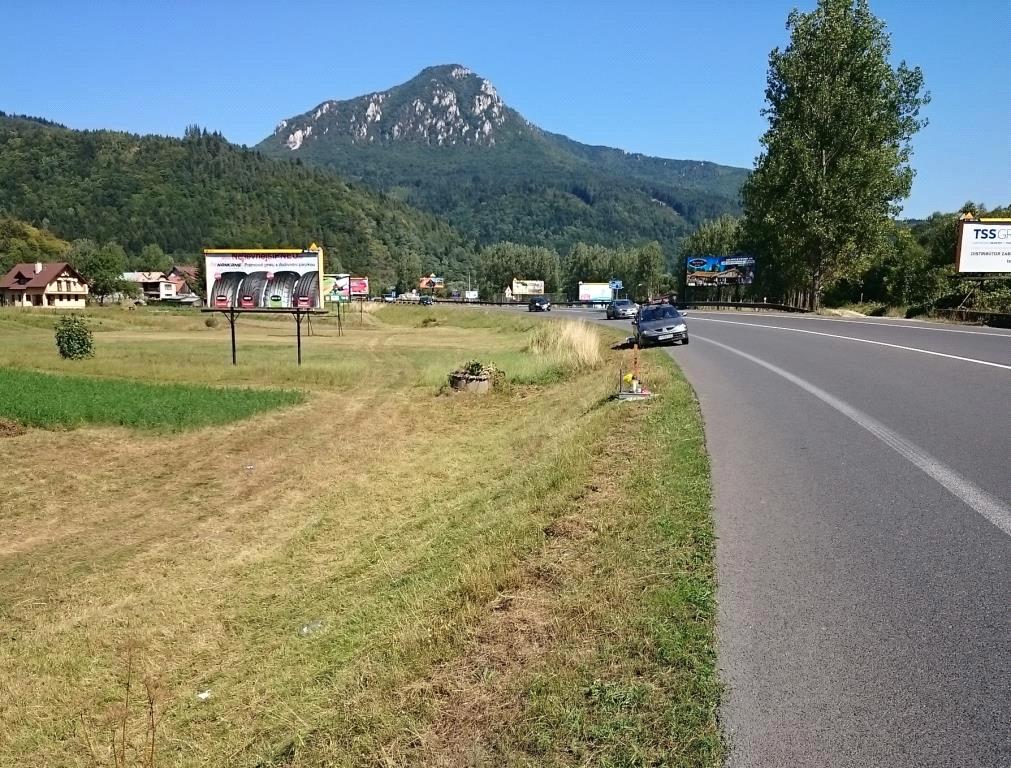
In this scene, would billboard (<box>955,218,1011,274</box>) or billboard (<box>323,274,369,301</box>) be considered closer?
billboard (<box>955,218,1011,274</box>)

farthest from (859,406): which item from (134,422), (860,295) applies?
(860,295)

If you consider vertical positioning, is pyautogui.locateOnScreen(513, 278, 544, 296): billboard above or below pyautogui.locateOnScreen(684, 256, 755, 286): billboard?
below

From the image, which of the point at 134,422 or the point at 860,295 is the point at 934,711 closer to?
the point at 134,422

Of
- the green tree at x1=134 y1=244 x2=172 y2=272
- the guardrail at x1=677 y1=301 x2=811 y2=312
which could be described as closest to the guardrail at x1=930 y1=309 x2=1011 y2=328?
the guardrail at x1=677 y1=301 x2=811 y2=312

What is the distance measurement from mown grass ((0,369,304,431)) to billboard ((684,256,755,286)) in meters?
53.8

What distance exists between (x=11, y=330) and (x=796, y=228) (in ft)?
191

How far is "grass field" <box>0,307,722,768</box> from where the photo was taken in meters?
3.79

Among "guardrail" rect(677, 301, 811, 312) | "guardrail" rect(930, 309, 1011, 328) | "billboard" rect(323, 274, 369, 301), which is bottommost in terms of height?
"guardrail" rect(677, 301, 811, 312)

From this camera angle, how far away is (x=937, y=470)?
7051 mm

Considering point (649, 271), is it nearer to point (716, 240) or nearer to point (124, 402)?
point (716, 240)

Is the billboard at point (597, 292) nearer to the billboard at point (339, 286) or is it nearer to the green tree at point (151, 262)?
the billboard at point (339, 286)

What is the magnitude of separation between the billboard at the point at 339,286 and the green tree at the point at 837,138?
3119 centimetres

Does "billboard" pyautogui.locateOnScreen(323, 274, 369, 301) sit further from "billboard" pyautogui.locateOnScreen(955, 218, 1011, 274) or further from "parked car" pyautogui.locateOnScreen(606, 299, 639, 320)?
"billboard" pyautogui.locateOnScreen(955, 218, 1011, 274)

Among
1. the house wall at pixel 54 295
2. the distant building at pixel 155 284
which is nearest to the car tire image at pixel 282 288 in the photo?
the house wall at pixel 54 295
